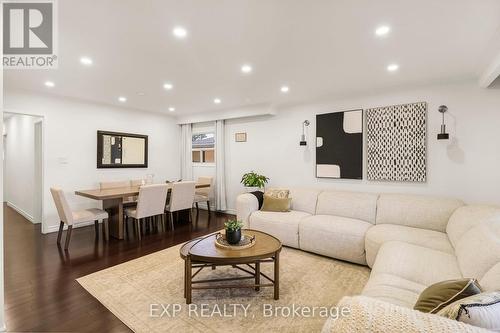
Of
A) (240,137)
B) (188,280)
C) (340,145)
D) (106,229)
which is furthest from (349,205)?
(106,229)

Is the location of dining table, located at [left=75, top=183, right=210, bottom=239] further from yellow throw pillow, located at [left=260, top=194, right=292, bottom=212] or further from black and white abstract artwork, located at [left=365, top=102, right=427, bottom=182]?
black and white abstract artwork, located at [left=365, top=102, right=427, bottom=182]

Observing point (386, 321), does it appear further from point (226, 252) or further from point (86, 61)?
point (86, 61)

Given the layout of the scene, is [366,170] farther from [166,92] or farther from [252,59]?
[166,92]

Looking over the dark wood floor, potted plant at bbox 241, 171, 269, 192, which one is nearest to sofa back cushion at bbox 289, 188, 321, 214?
potted plant at bbox 241, 171, 269, 192

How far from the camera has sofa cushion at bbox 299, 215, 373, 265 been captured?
9.99ft

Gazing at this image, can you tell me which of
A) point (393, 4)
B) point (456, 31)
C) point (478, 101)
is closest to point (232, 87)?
point (393, 4)

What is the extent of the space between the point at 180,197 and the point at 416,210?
3.85 m

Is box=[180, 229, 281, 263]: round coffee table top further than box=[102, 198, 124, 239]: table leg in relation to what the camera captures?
No

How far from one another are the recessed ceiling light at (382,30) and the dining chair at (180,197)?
380 cm

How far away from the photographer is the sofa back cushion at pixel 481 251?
160cm

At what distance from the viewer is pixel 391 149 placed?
3.81 meters

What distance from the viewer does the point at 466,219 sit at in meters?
2.50

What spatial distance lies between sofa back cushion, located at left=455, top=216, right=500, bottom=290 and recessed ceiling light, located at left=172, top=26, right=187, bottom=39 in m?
2.81

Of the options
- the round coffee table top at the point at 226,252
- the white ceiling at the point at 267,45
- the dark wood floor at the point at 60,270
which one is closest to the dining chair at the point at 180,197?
the dark wood floor at the point at 60,270
